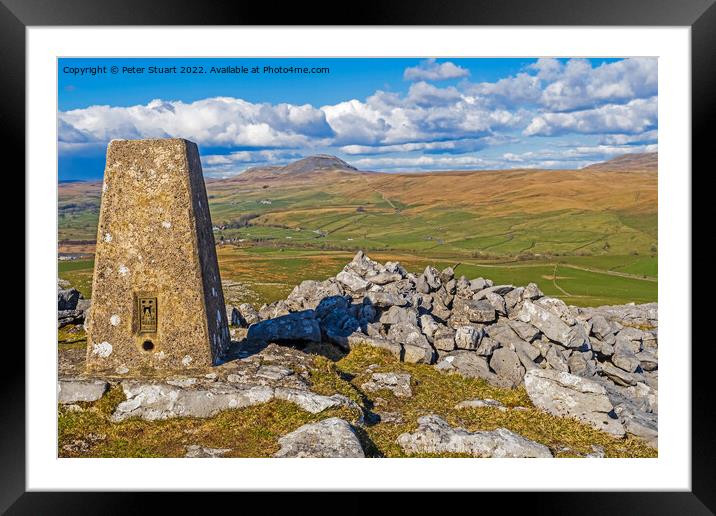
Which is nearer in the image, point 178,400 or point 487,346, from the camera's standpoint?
point 178,400

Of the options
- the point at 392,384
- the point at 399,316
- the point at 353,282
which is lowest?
the point at 392,384

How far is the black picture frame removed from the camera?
8508 millimetres

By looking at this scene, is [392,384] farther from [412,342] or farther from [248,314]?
[248,314]

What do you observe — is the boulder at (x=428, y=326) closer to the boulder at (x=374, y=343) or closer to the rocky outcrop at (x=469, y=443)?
the boulder at (x=374, y=343)

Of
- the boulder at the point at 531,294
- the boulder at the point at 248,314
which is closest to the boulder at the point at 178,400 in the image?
the boulder at the point at 248,314

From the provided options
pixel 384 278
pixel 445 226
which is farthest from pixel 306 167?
pixel 384 278

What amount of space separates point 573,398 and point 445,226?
9500 centimetres

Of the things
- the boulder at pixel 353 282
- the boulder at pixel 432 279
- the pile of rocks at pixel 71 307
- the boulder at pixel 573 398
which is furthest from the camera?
the boulder at pixel 432 279

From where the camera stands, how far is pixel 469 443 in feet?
32.5

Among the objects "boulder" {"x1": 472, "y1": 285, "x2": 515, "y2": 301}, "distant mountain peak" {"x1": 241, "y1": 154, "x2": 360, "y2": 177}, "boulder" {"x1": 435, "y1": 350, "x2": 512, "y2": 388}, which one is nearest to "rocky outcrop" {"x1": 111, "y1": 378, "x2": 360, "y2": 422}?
"boulder" {"x1": 435, "y1": 350, "x2": 512, "y2": 388}

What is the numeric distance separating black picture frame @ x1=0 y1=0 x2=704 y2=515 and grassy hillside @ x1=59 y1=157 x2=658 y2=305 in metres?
20.8

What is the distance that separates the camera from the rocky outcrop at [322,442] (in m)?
8.96

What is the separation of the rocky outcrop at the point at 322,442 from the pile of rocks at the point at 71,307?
42.9 ft
